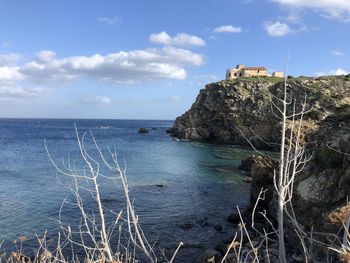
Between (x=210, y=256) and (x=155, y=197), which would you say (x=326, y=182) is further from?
(x=155, y=197)

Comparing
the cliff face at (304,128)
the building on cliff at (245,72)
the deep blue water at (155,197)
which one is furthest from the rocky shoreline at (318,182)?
the building on cliff at (245,72)

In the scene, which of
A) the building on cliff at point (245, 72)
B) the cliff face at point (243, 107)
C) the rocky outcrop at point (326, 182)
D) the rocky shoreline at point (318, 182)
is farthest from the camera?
the building on cliff at point (245, 72)

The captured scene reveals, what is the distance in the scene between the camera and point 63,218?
26.1 metres

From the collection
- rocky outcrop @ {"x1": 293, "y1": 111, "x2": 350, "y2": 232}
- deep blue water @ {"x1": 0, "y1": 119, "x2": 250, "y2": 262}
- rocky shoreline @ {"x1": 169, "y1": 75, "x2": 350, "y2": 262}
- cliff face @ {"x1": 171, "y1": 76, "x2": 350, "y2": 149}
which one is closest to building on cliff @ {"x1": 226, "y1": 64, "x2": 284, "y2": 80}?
cliff face @ {"x1": 171, "y1": 76, "x2": 350, "y2": 149}

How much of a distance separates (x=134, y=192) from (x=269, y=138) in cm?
4875

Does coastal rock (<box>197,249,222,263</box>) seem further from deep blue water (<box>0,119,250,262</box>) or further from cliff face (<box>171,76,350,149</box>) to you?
cliff face (<box>171,76,350,149</box>)

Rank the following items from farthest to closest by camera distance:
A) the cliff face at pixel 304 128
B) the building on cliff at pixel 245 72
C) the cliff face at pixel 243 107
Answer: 1. the building on cliff at pixel 245 72
2. the cliff face at pixel 243 107
3. the cliff face at pixel 304 128

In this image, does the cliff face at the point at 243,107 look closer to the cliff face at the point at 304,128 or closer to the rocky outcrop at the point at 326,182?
the cliff face at the point at 304,128

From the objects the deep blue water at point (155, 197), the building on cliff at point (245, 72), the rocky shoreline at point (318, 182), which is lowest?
the deep blue water at point (155, 197)

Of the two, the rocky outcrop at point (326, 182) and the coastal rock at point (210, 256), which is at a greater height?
the rocky outcrop at point (326, 182)

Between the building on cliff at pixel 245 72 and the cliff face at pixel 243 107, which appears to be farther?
the building on cliff at pixel 245 72

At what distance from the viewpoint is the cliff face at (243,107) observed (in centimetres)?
7586

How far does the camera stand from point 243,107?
87375 mm

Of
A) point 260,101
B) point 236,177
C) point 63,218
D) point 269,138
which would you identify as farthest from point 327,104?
point 63,218
